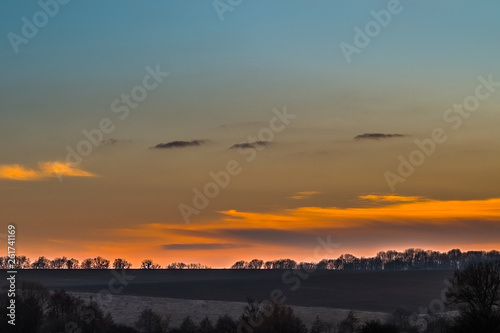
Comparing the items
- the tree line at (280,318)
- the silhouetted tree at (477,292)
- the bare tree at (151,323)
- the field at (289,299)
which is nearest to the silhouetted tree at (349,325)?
the tree line at (280,318)

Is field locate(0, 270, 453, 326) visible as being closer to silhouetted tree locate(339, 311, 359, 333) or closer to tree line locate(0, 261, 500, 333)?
tree line locate(0, 261, 500, 333)

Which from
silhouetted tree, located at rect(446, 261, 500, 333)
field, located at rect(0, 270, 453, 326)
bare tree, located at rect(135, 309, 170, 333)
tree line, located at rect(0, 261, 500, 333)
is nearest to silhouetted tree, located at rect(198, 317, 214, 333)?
tree line, located at rect(0, 261, 500, 333)

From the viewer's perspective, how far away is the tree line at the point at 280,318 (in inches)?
2997

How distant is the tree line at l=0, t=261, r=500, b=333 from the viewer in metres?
76.1

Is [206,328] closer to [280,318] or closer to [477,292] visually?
[280,318]

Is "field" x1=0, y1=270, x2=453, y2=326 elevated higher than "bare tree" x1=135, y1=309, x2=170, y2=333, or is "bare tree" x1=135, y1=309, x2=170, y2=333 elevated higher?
"field" x1=0, y1=270, x2=453, y2=326

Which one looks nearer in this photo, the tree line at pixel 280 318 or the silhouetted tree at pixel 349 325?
the tree line at pixel 280 318

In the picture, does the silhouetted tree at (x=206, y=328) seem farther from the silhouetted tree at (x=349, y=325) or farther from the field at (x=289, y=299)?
the silhouetted tree at (x=349, y=325)

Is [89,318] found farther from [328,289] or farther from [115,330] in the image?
[328,289]

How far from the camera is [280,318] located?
105 meters

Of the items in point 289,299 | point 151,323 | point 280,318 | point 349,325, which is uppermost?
point 289,299

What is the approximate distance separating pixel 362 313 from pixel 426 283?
51424mm

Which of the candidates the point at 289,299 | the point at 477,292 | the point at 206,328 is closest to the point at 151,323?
the point at 206,328

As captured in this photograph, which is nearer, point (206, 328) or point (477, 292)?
point (477, 292)
